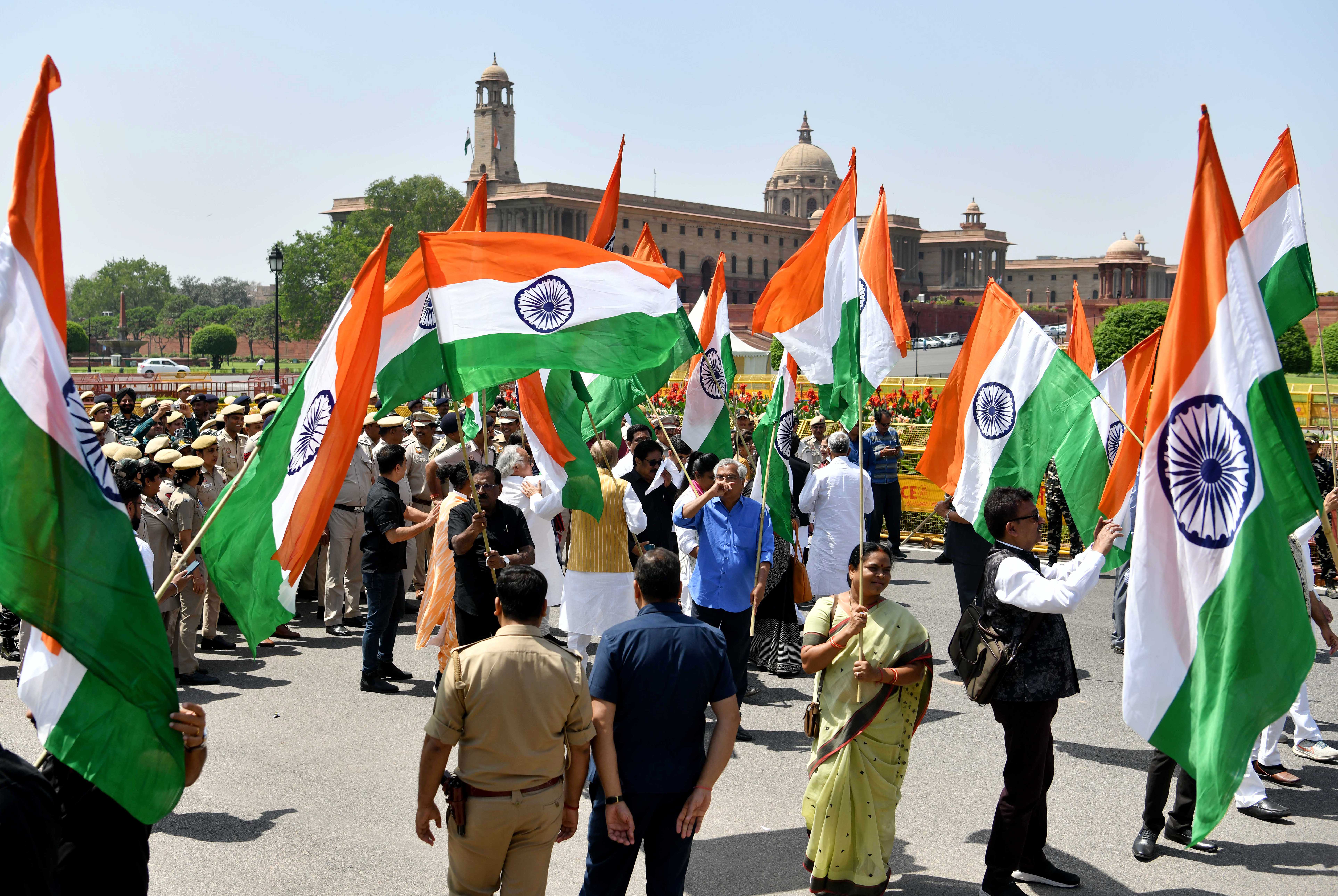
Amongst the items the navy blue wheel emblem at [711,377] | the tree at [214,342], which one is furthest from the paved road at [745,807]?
the tree at [214,342]

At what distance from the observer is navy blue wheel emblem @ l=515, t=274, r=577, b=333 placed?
5.30 metres

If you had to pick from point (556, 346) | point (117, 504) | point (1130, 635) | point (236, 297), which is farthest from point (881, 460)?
point (236, 297)

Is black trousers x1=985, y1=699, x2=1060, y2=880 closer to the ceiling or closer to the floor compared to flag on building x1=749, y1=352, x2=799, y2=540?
closer to the floor

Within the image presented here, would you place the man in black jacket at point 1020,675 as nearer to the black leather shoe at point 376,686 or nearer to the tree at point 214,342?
the black leather shoe at point 376,686

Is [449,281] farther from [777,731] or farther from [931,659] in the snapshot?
[777,731]

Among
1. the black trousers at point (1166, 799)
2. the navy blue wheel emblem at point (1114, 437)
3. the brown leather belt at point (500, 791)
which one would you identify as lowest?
the black trousers at point (1166, 799)

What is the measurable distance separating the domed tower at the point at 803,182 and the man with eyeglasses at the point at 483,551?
5191 inches

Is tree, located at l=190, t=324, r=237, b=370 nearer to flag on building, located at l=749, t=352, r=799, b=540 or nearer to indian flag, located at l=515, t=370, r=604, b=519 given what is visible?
flag on building, located at l=749, t=352, r=799, b=540

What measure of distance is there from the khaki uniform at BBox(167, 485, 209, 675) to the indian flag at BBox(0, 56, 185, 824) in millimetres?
4646

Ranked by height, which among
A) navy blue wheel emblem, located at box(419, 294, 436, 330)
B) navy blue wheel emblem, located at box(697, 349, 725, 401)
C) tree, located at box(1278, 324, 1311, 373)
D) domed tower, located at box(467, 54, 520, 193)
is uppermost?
domed tower, located at box(467, 54, 520, 193)

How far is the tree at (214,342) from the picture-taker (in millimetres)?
80062

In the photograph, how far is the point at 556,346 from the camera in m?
5.36

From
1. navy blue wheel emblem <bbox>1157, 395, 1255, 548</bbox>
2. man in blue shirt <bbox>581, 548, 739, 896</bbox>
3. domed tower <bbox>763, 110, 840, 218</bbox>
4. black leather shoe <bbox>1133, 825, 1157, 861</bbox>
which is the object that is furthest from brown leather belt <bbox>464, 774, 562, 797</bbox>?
domed tower <bbox>763, 110, 840, 218</bbox>

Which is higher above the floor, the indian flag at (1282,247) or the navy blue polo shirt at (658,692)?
the indian flag at (1282,247)
